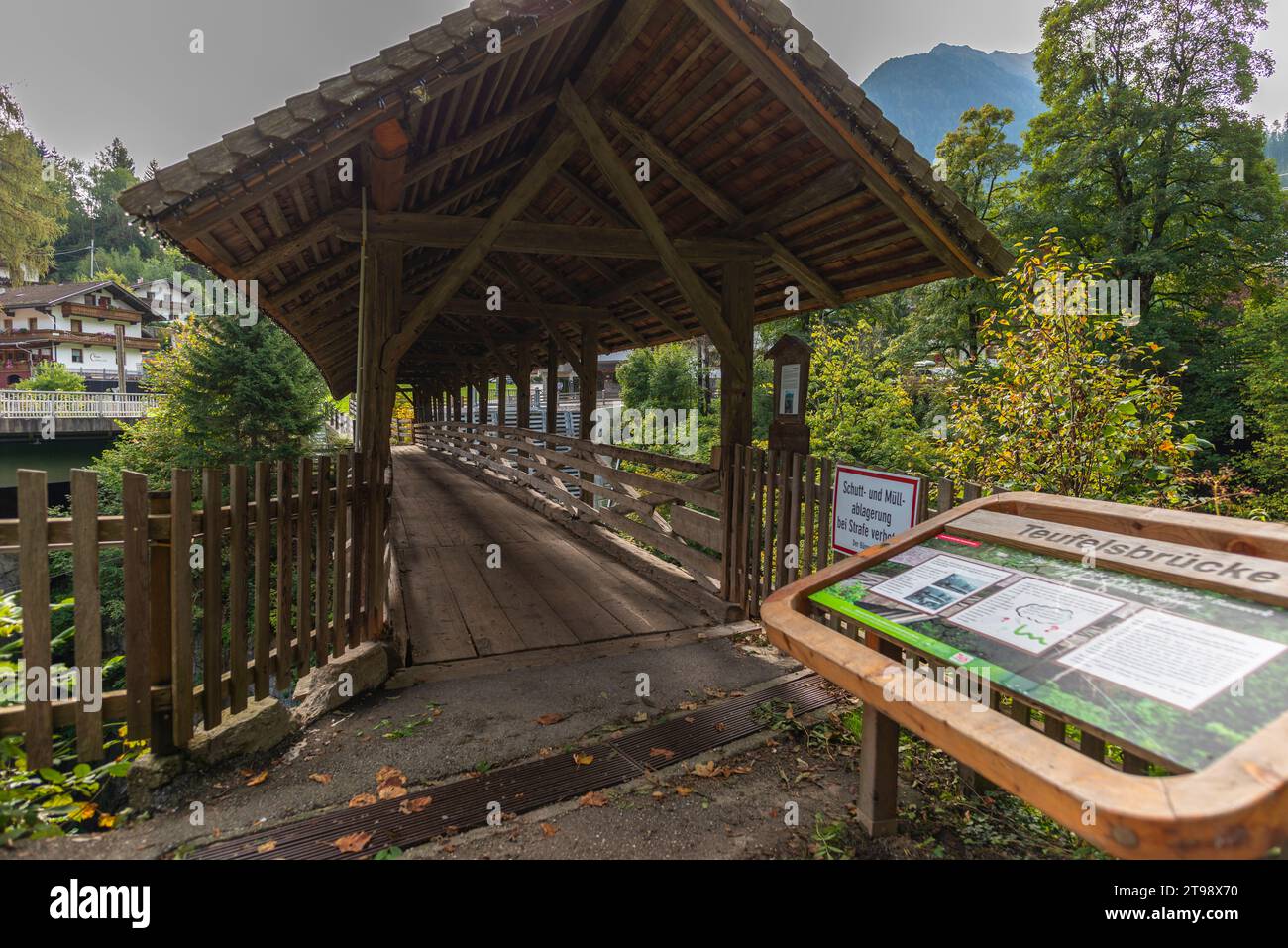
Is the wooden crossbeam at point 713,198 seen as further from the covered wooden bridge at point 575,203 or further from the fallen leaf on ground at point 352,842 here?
the fallen leaf on ground at point 352,842

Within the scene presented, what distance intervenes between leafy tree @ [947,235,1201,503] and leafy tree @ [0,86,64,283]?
28560mm

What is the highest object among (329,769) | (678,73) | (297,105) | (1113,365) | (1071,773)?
(678,73)

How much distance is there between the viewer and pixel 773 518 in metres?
4.55

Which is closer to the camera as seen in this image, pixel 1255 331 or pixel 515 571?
pixel 515 571

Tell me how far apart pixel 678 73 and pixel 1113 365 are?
3924 millimetres

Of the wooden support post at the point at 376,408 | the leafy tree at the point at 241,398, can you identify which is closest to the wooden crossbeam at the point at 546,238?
the wooden support post at the point at 376,408

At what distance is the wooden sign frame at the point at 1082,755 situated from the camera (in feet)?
3.29

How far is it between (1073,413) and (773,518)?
239 centimetres

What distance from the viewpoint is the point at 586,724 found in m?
3.36

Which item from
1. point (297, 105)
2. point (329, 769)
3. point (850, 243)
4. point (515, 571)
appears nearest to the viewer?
point (329, 769)

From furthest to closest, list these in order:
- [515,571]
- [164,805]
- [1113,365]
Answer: [515,571]
[1113,365]
[164,805]

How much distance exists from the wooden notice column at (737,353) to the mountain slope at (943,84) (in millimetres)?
195452
